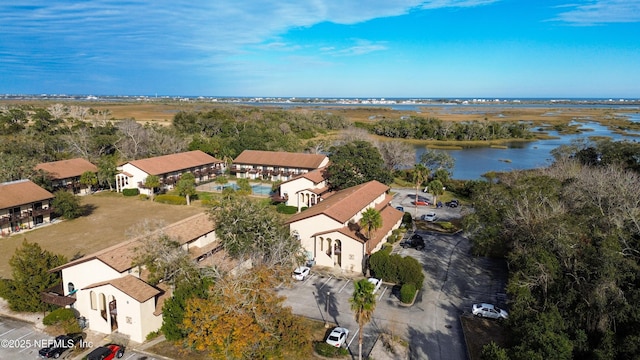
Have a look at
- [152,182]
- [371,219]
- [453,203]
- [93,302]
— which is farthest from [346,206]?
[152,182]

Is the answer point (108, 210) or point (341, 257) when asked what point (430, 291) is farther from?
point (108, 210)

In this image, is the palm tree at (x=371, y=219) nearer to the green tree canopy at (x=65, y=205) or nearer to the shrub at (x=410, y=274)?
the shrub at (x=410, y=274)

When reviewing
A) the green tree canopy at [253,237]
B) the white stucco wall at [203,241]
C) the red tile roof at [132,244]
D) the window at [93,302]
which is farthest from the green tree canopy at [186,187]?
the window at [93,302]

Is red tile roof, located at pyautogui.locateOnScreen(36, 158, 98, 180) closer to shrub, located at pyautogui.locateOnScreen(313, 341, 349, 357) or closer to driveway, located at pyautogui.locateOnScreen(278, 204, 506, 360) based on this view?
driveway, located at pyautogui.locateOnScreen(278, 204, 506, 360)

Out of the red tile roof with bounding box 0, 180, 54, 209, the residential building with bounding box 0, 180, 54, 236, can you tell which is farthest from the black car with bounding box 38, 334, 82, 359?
the red tile roof with bounding box 0, 180, 54, 209

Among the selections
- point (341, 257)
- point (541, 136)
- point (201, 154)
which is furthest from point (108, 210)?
point (541, 136)

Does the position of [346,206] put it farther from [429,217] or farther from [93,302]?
[93,302]
